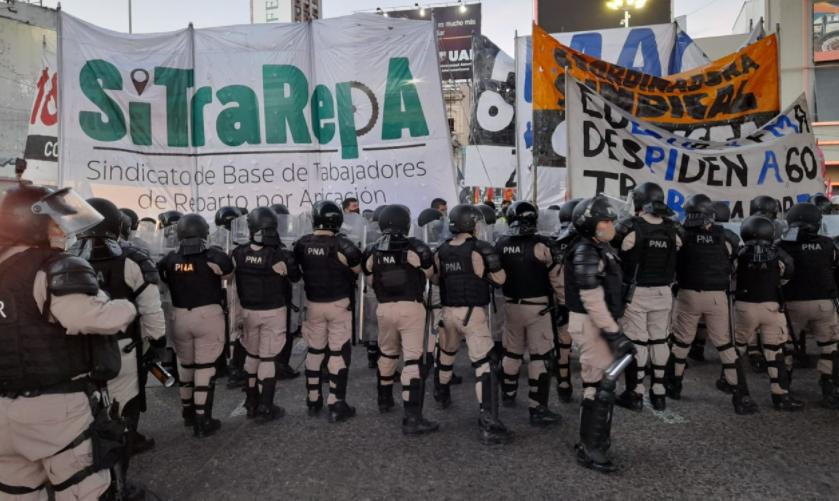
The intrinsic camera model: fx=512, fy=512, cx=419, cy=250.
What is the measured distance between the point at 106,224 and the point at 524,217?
12.5ft

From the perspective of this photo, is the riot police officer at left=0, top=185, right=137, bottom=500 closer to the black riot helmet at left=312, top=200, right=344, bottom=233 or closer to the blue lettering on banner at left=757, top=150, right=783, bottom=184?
the black riot helmet at left=312, top=200, right=344, bottom=233

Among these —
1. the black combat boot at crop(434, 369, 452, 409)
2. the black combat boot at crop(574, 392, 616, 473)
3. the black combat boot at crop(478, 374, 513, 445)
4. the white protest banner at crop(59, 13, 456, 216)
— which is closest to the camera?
the black combat boot at crop(574, 392, 616, 473)

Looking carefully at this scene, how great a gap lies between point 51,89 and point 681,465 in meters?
11.3

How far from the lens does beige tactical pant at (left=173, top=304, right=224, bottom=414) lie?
490 cm

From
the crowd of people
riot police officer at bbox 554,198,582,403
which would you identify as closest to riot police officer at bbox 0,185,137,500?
the crowd of people

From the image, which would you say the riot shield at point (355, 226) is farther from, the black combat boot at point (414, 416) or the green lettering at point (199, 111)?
the black combat boot at point (414, 416)

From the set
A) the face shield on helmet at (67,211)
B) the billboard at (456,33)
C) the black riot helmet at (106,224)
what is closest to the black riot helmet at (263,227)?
the black riot helmet at (106,224)

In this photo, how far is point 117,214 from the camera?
4285 mm

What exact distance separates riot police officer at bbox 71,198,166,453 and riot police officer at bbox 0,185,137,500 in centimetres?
140

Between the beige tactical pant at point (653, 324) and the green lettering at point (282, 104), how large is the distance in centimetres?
501

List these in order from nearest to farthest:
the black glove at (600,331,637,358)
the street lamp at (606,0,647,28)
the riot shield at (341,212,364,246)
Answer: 1. the black glove at (600,331,637,358)
2. the riot shield at (341,212,364,246)
3. the street lamp at (606,0,647,28)

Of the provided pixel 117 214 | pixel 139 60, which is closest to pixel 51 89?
pixel 139 60

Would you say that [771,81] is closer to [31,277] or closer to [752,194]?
[752,194]

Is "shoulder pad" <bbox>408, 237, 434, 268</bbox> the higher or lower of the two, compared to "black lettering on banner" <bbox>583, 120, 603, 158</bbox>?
lower
